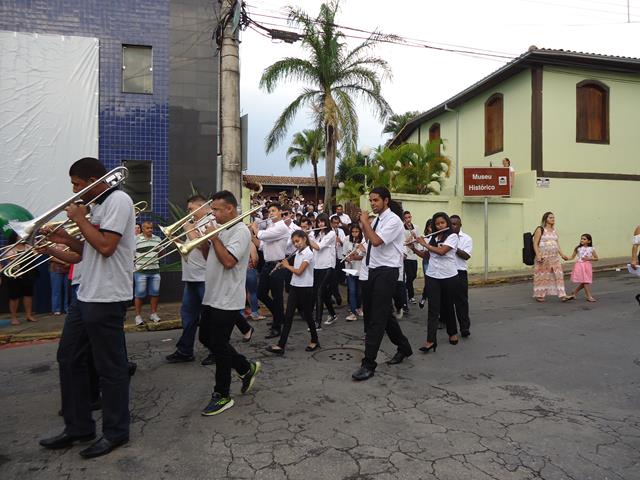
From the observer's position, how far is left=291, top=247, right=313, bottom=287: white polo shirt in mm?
6125

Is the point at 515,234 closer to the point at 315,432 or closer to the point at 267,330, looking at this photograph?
the point at 267,330

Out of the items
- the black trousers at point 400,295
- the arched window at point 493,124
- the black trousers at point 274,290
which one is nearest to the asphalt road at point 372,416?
the black trousers at point 274,290

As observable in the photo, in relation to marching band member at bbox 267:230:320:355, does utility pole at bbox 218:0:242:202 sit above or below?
above

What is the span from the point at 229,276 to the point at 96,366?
3.90ft

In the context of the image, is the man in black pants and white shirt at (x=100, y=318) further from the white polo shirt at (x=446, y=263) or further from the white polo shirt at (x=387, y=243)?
the white polo shirt at (x=446, y=263)

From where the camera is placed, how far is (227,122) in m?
8.04

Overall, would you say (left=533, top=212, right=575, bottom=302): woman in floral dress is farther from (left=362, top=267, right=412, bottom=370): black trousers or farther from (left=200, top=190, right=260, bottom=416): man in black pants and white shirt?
(left=200, top=190, right=260, bottom=416): man in black pants and white shirt

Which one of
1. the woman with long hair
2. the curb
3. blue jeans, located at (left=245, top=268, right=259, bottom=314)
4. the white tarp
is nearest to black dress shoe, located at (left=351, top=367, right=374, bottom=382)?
the woman with long hair

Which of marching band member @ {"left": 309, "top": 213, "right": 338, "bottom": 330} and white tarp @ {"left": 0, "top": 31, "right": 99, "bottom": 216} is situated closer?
marching band member @ {"left": 309, "top": 213, "right": 338, "bottom": 330}

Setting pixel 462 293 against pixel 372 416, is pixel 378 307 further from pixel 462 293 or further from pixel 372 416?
pixel 462 293

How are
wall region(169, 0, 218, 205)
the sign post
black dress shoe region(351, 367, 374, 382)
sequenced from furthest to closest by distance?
the sign post < wall region(169, 0, 218, 205) < black dress shoe region(351, 367, 374, 382)

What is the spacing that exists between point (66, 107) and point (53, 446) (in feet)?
26.5

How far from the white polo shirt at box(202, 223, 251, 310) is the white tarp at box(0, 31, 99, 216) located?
22.3 feet

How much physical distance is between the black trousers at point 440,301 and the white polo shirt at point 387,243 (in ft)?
4.01
